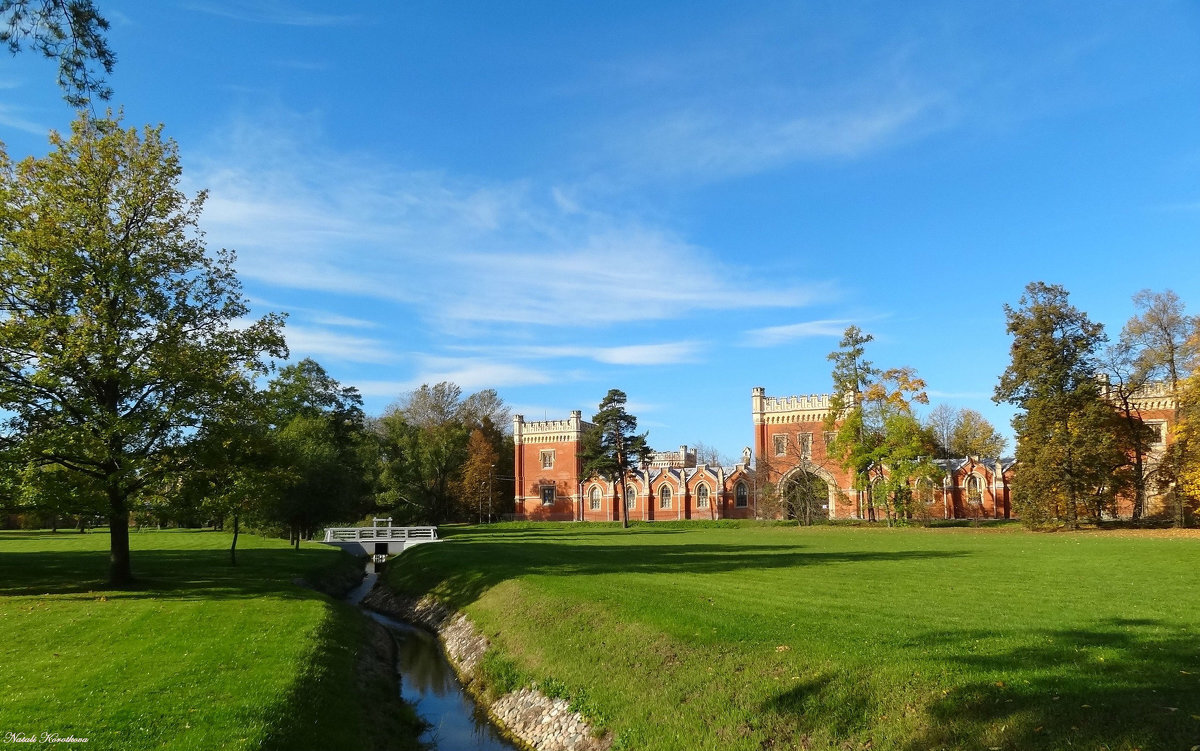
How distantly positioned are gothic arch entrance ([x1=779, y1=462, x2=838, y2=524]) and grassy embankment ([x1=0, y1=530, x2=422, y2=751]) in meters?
44.4

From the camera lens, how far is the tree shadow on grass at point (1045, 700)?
24.0 ft

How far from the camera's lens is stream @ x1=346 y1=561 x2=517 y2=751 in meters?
12.8

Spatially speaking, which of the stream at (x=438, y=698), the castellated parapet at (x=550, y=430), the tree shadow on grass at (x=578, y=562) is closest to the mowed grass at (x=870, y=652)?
the tree shadow on grass at (x=578, y=562)

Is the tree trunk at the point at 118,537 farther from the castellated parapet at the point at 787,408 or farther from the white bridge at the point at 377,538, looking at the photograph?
the castellated parapet at the point at 787,408

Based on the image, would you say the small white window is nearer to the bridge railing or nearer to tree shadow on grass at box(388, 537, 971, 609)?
tree shadow on grass at box(388, 537, 971, 609)

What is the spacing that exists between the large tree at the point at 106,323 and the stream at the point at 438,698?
9138mm

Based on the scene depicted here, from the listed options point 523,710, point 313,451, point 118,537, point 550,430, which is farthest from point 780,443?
point 523,710

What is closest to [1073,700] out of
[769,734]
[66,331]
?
[769,734]

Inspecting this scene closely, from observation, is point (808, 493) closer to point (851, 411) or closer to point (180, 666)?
point (851, 411)

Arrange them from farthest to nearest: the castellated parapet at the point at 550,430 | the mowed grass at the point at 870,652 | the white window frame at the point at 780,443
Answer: the castellated parapet at the point at 550,430, the white window frame at the point at 780,443, the mowed grass at the point at 870,652

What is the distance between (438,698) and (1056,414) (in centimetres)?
4240

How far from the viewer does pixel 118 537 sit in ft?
71.7

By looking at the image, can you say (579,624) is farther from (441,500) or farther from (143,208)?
(441,500)

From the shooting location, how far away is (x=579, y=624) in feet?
50.2
